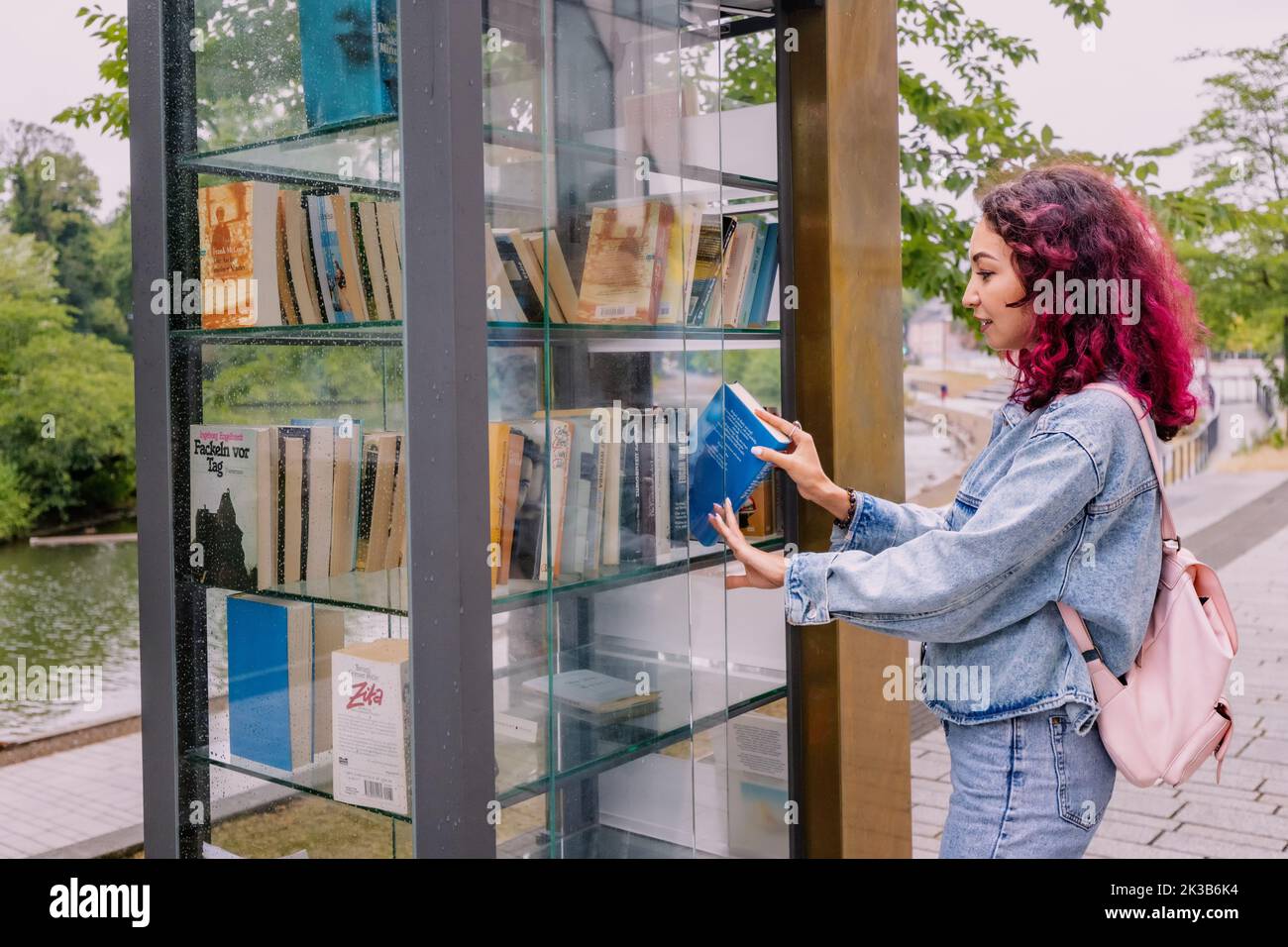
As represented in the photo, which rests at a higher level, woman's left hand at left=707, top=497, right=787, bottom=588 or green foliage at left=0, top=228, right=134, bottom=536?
green foliage at left=0, top=228, right=134, bottom=536

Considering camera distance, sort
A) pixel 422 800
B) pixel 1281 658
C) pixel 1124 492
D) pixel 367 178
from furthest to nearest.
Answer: pixel 1281 658, pixel 367 178, pixel 422 800, pixel 1124 492

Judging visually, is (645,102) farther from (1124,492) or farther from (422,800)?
(422,800)

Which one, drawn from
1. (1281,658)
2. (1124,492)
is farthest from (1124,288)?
(1281,658)

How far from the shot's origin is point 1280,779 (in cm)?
454

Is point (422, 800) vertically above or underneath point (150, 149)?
underneath

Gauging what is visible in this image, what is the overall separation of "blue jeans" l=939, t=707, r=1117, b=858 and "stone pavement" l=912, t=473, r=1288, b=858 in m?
2.16

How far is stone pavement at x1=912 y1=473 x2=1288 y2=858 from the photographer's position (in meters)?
3.90

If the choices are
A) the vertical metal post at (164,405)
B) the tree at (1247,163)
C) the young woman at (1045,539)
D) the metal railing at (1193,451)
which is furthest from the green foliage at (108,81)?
the metal railing at (1193,451)

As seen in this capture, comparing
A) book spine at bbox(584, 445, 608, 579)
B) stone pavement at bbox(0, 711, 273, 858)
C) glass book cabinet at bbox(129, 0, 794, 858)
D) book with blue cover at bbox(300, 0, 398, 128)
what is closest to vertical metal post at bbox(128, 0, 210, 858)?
glass book cabinet at bbox(129, 0, 794, 858)

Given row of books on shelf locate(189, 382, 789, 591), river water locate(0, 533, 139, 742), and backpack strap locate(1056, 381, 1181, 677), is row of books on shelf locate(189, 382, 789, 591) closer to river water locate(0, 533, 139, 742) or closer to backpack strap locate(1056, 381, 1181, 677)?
backpack strap locate(1056, 381, 1181, 677)

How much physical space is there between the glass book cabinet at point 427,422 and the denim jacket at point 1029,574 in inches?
19.4

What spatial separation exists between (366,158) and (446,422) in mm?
562

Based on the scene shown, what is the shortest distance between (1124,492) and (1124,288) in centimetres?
34

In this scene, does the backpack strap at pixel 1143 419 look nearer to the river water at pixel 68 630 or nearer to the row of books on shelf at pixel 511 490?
the row of books on shelf at pixel 511 490
